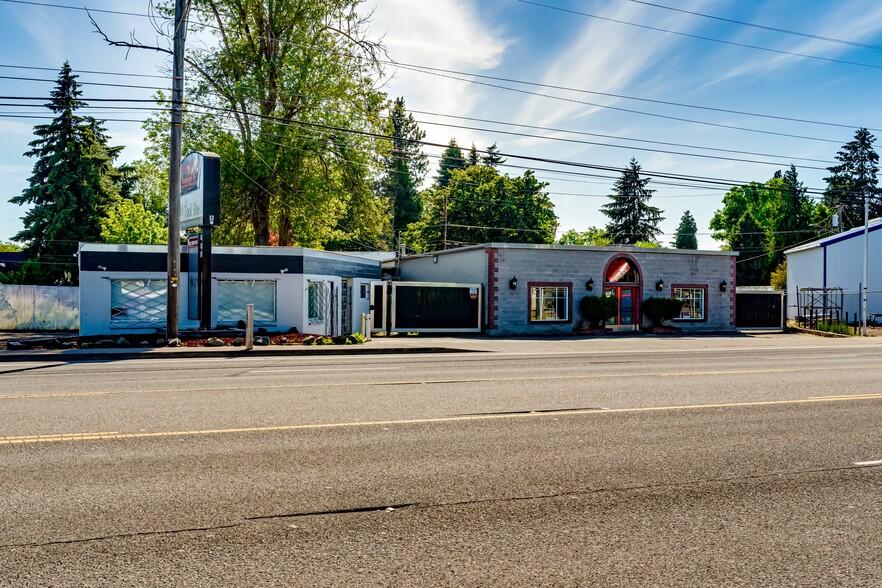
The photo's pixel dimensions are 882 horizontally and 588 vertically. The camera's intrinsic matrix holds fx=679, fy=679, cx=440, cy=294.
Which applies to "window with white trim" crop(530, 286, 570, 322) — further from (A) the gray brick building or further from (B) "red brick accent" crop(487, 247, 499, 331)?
(B) "red brick accent" crop(487, 247, 499, 331)

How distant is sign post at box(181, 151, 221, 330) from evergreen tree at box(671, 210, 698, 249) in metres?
89.4

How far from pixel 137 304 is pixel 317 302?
6485 millimetres

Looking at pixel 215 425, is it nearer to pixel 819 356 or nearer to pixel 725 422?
pixel 725 422

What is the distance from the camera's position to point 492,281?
102 feet

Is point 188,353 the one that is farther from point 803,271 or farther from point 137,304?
point 803,271

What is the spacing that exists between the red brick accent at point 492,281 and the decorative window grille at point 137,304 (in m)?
13.9

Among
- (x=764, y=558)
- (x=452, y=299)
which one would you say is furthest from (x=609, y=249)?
(x=764, y=558)

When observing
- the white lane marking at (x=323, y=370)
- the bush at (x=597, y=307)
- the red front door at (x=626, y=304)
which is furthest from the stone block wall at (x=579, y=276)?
the white lane marking at (x=323, y=370)

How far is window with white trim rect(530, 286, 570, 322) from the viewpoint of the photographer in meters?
32.1

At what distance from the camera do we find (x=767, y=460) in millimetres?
6398

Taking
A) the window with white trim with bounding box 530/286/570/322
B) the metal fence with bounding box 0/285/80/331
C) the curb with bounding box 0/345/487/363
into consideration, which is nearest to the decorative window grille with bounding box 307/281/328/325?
the curb with bounding box 0/345/487/363

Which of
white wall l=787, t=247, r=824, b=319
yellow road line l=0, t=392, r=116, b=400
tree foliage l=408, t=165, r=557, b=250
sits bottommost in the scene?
yellow road line l=0, t=392, r=116, b=400

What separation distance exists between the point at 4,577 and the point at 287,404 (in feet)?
18.2

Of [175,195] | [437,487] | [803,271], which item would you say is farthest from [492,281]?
[803,271]
